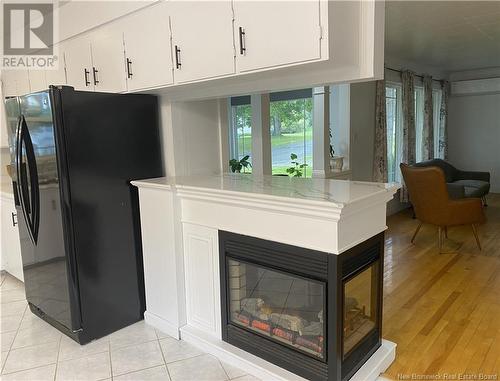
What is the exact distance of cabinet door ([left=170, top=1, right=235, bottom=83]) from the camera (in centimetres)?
199

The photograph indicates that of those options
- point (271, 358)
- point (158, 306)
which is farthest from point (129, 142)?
point (271, 358)

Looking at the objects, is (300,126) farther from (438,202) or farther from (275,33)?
(275,33)

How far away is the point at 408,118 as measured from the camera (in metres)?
6.33

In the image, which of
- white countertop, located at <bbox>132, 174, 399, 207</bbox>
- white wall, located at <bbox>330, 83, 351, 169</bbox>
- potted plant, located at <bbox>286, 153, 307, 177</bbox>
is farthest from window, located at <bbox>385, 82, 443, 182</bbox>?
white countertop, located at <bbox>132, 174, 399, 207</bbox>

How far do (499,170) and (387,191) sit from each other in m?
7.21

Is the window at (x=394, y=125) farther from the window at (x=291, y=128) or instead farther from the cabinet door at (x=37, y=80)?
the cabinet door at (x=37, y=80)

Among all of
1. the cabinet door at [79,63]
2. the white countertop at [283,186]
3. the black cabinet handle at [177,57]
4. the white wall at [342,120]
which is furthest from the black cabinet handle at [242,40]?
the white wall at [342,120]

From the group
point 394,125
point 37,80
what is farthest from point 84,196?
point 394,125

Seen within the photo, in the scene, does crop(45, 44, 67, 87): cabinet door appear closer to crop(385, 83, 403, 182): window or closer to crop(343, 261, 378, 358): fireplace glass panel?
crop(343, 261, 378, 358): fireplace glass panel

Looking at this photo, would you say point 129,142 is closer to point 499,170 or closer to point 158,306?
point 158,306

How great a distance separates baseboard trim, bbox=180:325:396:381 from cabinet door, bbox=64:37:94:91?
212cm

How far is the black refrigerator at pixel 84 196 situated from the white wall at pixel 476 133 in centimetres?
737

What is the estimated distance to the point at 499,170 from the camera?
7.79 m

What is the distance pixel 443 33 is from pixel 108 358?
4.96 meters
